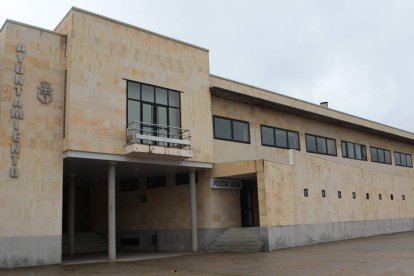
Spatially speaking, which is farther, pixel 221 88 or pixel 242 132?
pixel 242 132

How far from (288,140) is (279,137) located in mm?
853

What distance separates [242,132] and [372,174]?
10812 millimetres

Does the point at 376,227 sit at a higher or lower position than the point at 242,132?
lower

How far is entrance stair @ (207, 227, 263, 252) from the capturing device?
21734 millimetres

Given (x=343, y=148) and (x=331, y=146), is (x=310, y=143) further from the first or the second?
(x=343, y=148)

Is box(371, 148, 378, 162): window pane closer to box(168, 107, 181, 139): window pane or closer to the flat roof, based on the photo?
the flat roof

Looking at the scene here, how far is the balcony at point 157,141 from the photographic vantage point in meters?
20.3

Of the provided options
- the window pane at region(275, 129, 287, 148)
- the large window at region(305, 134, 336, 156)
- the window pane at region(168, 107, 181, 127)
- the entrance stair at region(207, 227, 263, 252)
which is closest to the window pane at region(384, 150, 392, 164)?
the large window at region(305, 134, 336, 156)

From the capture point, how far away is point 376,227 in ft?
101

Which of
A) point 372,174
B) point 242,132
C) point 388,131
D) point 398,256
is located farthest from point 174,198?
point 388,131

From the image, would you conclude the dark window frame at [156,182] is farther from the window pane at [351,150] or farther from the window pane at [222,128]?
the window pane at [351,150]

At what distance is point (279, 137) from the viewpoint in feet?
95.5

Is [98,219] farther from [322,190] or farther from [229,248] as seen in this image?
[322,190]

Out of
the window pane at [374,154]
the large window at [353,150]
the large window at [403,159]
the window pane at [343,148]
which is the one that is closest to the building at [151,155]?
the window pane at [343,148]
